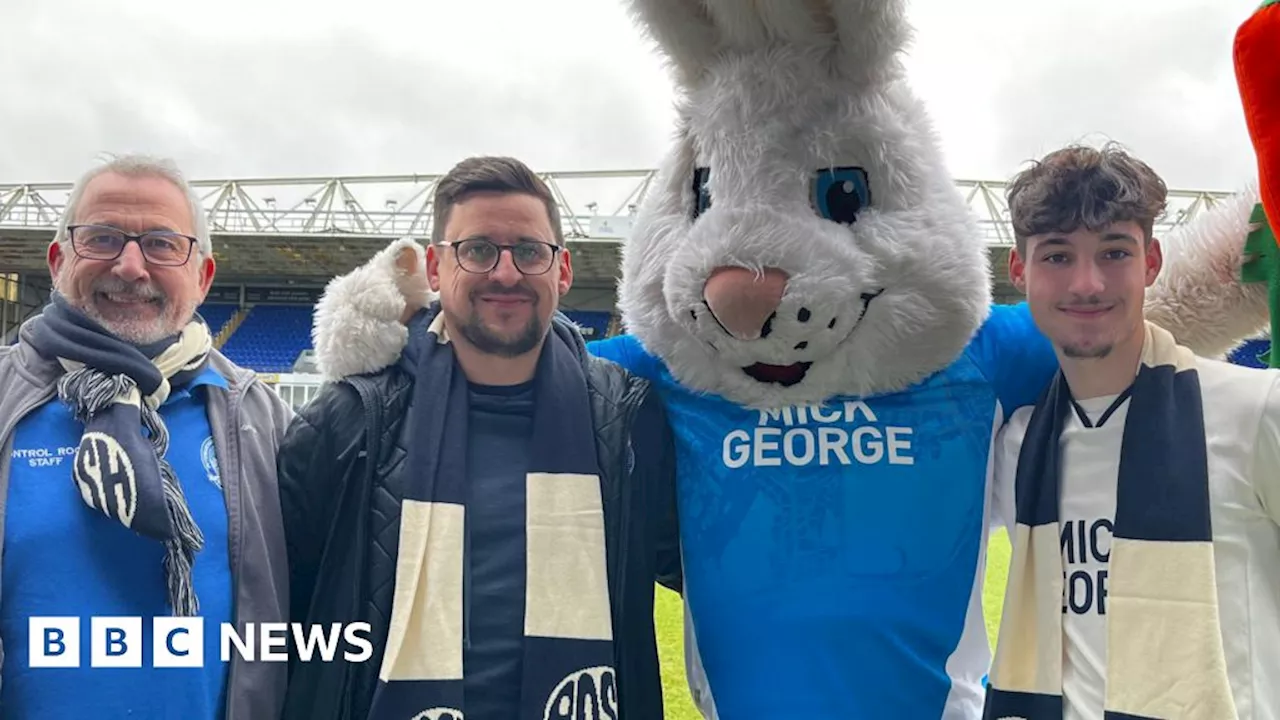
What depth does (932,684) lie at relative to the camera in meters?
1.41

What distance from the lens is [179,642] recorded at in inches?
52.6

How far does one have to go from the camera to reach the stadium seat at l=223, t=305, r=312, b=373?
17500 mm

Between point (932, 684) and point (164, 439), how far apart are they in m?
1.32

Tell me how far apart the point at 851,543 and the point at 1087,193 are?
64cm

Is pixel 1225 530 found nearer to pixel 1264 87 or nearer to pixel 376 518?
pixel 1264 87

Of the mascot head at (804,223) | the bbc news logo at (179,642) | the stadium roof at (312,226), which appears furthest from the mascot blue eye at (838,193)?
the stadium roof at (312,226)

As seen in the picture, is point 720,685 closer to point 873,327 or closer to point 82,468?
point 873,327

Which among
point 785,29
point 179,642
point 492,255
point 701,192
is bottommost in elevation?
point 179,642

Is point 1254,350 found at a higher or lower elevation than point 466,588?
higher

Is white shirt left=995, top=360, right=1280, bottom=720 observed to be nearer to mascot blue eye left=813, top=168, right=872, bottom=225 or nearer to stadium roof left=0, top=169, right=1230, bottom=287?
mascot blue eye left=813, top=168, right=872, bottom=225

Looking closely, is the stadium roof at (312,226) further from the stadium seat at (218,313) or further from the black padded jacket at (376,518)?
the black padded jacket at (376,518)

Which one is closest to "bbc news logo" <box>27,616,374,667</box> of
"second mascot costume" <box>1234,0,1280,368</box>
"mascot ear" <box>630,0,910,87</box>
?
"mascot ear" <box>630,0,910,87</box>

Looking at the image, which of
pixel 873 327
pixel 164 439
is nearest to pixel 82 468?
pixel 164 439

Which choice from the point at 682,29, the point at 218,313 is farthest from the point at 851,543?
the point at 218,313
